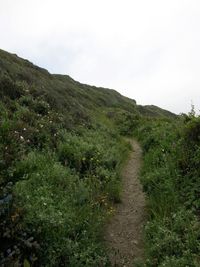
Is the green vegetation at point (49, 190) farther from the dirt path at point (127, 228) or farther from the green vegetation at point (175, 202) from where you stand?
the green vegetation at point (175, 202)

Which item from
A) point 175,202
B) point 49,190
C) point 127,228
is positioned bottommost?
point 127,228

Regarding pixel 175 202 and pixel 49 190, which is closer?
pixel 49 190

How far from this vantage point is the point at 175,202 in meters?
9.69

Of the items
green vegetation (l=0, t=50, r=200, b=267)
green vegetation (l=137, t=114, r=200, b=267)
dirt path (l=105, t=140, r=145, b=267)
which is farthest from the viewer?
dirt path (l=105, t=140, r=145, b=267)

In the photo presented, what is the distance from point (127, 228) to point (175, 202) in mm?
1172

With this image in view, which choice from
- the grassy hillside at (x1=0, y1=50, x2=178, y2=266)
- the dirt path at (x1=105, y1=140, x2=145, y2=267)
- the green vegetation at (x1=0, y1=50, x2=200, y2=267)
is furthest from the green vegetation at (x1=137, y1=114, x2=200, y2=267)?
the grassy hillside at (x1=0, y1=50, x2=178, y2=266)

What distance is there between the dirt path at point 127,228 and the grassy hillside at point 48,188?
276mm

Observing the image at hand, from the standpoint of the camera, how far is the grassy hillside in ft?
22.5

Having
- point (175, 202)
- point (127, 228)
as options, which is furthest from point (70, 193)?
point (175, 202)

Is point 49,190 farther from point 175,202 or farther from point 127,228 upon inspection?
point 175,202

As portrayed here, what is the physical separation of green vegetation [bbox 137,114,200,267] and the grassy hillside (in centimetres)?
94

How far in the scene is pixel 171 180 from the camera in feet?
35.9

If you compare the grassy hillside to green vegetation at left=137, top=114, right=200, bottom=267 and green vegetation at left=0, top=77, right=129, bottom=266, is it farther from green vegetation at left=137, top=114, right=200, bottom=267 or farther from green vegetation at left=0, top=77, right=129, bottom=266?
green vegetation at left=137, top=114, right=200, bottom=267

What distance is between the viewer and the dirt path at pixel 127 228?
8195 mm
